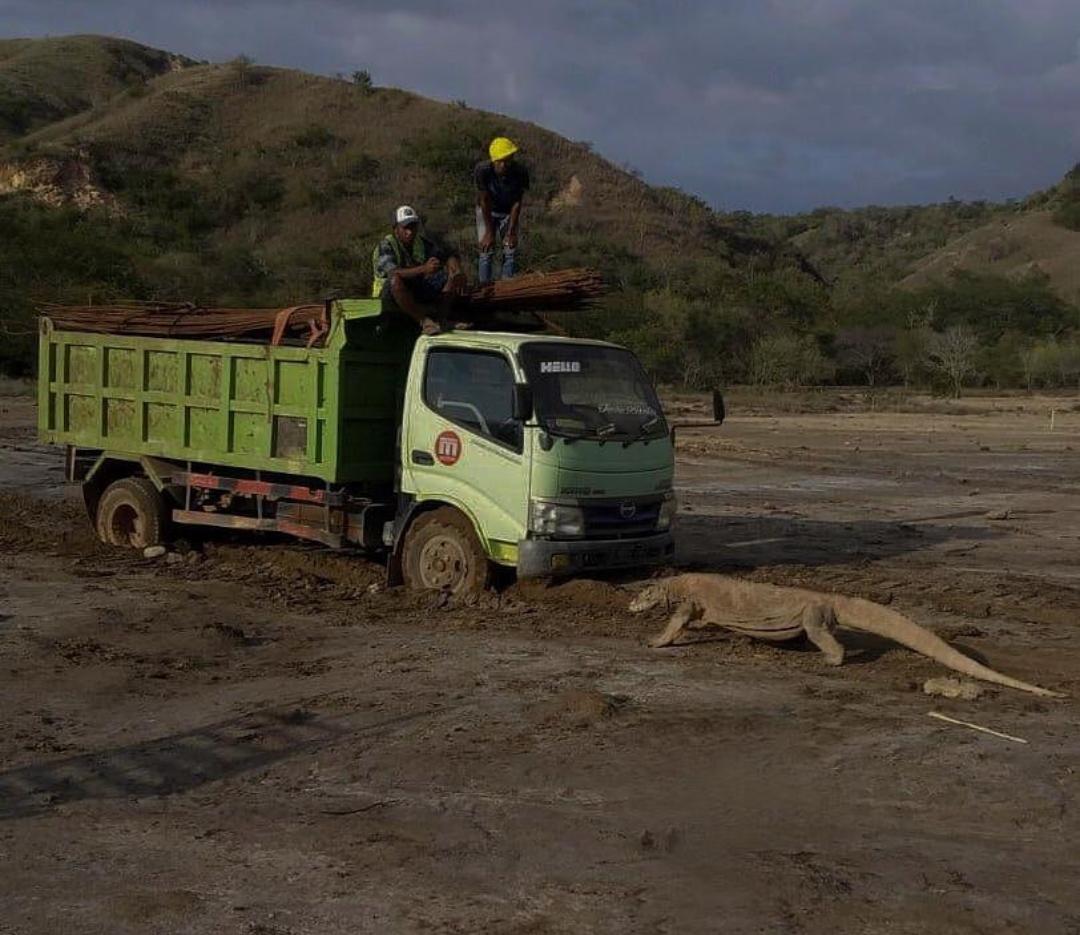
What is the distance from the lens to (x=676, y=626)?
9258 mm

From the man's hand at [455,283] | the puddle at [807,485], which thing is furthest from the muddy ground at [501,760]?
the puddle at [807,485]

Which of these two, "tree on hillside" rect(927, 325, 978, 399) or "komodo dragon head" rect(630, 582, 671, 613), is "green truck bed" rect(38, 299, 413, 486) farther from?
"tree on hillside" rect(927, 325, 978, 399)

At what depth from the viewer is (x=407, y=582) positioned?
10672 mm

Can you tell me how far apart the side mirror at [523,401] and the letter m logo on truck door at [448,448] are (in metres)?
0.76

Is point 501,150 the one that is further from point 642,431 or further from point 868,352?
point 868,352

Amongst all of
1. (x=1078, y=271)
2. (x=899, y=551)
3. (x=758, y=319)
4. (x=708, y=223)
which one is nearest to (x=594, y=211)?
(x=708, y=223)

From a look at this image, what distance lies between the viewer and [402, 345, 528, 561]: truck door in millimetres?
9945

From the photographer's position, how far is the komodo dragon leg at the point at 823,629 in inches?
347

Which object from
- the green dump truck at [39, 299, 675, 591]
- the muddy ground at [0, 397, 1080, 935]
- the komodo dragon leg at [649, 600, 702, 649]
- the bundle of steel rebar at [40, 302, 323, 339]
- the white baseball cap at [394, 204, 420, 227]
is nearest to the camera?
the muddy ground at [0, 397, 1080, 935]

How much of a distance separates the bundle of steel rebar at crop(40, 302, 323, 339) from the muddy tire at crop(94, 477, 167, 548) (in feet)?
4.64

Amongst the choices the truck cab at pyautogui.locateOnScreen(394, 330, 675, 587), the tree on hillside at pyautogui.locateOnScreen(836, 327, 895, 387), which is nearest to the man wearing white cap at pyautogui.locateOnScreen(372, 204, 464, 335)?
the truck cab at pyautogui.locateOnScreen(394, 330, 675, 587)

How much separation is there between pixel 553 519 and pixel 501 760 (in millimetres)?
3219

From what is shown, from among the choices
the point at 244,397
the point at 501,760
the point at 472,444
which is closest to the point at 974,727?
the point at 501,760

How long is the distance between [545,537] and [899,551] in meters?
5.45
